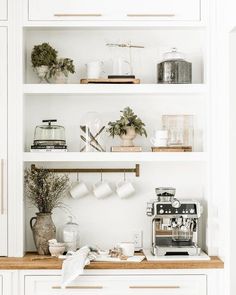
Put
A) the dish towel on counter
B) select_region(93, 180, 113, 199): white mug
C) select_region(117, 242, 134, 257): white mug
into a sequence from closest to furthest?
1. the dish towel on counter
2. select_region(117, 242, 134, 257): white mug
3. select_region(93, 180, 113, 199): white mug

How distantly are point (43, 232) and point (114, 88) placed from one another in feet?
3.27

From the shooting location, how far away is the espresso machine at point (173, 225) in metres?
3.86

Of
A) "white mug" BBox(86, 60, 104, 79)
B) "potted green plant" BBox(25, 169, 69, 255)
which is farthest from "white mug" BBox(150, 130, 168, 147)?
"potted green plant" BBox(25, 169, 69, 255)

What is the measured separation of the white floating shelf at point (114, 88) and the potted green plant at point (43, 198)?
52cm

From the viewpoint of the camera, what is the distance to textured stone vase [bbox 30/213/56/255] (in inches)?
154

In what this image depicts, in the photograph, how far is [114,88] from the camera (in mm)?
3951

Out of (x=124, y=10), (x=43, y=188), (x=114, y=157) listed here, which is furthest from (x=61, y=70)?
(x=43, y=188)

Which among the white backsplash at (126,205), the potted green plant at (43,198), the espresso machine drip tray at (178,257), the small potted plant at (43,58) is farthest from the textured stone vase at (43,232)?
the small potted plant at (43,58)

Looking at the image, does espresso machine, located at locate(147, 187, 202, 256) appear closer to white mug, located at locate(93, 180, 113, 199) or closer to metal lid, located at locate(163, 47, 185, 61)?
white mug, located at locate(93, 180, 113, 199)

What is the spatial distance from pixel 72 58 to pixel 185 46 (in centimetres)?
75
